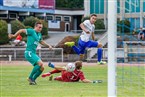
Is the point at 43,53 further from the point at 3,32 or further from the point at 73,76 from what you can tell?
the point at 73,76

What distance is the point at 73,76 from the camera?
15.3m

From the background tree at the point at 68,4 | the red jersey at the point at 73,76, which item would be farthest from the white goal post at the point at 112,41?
the background tree at the point at 68,4

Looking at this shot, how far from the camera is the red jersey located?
1512cm

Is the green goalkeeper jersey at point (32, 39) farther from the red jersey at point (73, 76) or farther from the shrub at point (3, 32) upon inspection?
the shrub at point (3, 32)

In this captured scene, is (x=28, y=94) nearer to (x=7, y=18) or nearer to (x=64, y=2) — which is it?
(x=7, y=18)

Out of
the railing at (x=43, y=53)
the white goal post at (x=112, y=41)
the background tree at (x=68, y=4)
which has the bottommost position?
the railing at (x=43, y=53)

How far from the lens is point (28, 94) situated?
11.7 metres

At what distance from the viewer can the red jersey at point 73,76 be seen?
1512 centimetres

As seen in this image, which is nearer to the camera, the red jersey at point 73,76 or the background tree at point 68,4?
the red jersey at point 73,76

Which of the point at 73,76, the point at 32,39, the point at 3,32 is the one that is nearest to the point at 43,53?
the point at 3,32

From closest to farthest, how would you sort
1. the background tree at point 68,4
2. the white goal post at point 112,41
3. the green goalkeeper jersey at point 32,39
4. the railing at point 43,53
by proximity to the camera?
the white goal post at point 112,41 → the green goalkeeper jersey at point 32,39 → the railing at point 43,53 → the background tree at point 68,4

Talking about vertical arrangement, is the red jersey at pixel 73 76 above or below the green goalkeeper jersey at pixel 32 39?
below

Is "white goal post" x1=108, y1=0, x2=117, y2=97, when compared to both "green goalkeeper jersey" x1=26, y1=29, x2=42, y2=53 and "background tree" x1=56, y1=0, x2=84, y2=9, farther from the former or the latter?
"background tree" x1=56, y1=0, x2=84, y2=9

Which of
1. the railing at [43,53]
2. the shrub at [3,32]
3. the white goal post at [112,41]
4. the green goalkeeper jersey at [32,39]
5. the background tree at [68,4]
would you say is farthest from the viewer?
the background tree at [68,4]
